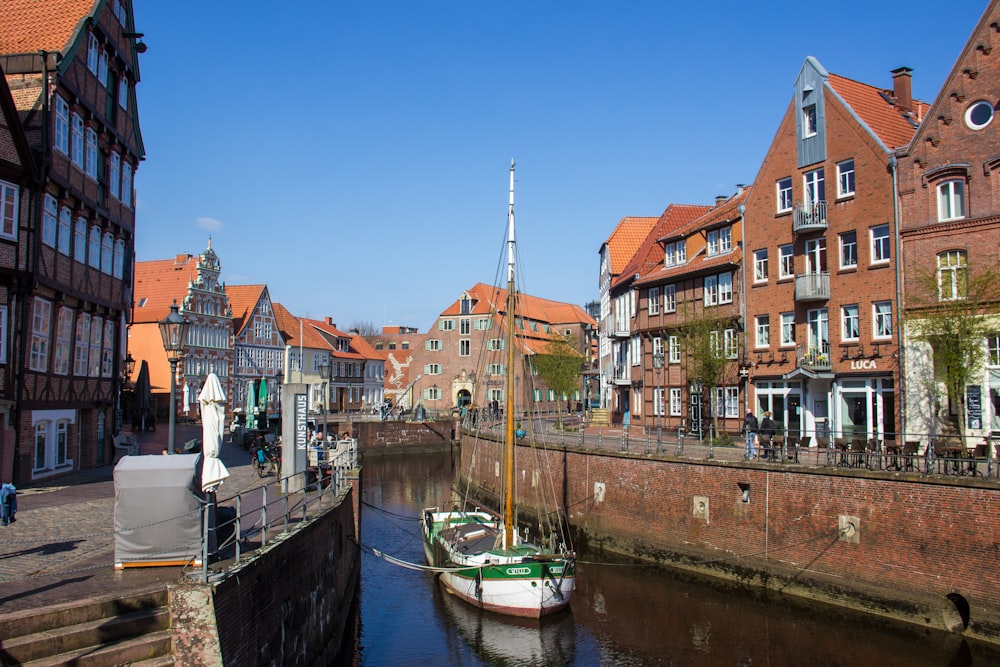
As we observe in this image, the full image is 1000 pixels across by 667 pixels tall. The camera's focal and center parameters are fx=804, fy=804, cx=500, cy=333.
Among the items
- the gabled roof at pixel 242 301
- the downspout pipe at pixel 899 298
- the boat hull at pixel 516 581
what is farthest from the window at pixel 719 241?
the gabled roof at pixel 242 301

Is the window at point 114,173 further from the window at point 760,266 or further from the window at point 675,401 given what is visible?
the window at point 675,401

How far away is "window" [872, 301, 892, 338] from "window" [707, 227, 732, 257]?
29.1 ft

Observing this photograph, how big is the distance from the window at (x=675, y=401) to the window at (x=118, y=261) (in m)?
25.4

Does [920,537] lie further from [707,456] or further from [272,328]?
[272,328]

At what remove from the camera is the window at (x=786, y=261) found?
3206cm

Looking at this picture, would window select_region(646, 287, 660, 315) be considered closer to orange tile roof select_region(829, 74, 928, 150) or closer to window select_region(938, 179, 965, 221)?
orange tile roof select_region(829, 74, 928, 150)

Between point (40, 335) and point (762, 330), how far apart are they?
2647 centimetres

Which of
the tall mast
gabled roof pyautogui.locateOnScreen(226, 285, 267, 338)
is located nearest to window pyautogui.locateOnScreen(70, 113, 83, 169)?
the tall mast

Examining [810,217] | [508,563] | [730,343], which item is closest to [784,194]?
[810,217]

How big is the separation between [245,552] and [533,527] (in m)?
21.3

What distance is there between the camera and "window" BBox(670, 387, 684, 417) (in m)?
39.5

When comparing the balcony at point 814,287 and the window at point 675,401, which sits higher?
the balcony at point 814,287

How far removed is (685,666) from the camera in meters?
17.5

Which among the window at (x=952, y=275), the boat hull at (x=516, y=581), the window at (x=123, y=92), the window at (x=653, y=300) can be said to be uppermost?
the window at (x=123, y=92)
